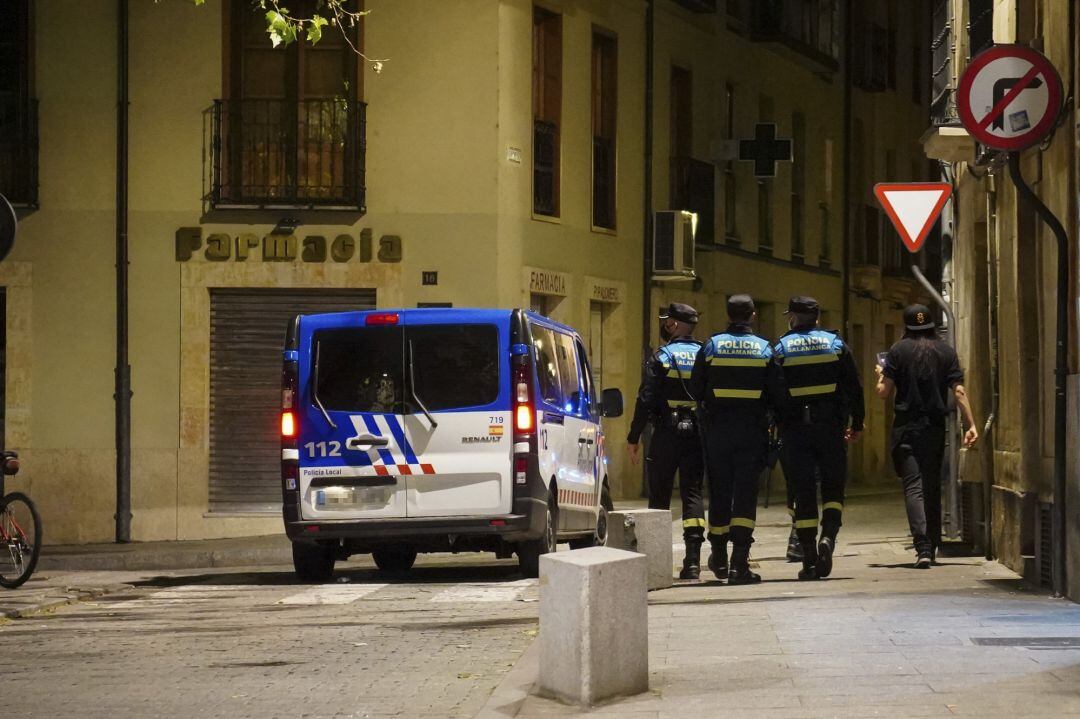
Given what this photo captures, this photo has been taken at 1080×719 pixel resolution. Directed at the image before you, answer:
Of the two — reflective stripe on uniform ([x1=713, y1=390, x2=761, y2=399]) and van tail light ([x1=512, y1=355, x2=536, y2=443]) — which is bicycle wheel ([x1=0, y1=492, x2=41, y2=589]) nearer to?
van tail light ([x1=512, y1=355, x2=536, y2=443])

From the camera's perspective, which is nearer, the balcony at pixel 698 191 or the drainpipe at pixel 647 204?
the drainpipe at pixel 647 204

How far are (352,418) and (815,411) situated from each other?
346 centimetres

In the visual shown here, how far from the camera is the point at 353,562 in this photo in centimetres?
1872

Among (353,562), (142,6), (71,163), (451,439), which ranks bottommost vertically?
(353,562)

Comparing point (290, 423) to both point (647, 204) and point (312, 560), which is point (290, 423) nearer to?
point (312, 560)

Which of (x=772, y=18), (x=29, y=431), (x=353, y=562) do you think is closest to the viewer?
(x=353, y=562)

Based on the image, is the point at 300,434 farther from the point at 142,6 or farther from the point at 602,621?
the point at 142,6

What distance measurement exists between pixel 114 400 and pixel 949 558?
1114 cm

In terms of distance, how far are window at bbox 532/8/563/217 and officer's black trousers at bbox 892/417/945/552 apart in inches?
432

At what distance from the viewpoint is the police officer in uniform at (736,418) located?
13484mm

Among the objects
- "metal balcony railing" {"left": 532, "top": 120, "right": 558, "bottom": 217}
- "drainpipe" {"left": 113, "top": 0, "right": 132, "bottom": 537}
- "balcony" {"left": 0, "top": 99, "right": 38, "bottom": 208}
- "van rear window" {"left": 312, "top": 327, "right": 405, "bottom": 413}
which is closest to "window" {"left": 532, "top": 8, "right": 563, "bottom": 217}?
"metal balcony railing" {"left": 532, "top": 120, "right": 558, "bottom": 217}

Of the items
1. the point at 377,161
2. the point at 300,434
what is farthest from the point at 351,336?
the point at 377,161

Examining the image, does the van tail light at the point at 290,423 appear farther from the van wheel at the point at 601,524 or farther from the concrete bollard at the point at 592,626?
the concrete bollard at the point at 592,626

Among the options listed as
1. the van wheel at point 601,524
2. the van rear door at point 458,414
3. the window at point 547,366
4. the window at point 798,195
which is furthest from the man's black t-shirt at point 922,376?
the window at point 798,195
